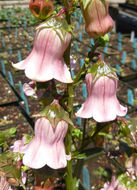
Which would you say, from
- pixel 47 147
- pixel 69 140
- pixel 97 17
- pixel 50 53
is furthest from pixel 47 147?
pixel 97 17

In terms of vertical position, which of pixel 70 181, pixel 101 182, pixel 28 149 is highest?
pixel 28 149

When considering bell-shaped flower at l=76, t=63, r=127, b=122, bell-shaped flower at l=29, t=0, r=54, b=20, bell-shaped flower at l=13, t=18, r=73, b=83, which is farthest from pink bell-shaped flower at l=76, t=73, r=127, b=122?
bell-shaped flower at l=29, t=0, r=54, b=20

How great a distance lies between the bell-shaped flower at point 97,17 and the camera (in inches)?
26.9

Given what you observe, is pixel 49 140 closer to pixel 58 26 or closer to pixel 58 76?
pixel 58 76

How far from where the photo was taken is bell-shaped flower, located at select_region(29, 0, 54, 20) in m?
0.74

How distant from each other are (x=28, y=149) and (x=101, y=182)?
98cm

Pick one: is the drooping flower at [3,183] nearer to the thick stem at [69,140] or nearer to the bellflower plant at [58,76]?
the bellflower plant at [58,76]

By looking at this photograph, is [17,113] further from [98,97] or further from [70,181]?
[98,97]

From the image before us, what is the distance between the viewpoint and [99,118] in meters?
0.77

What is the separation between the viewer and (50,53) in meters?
0.70

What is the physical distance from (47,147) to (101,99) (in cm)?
22

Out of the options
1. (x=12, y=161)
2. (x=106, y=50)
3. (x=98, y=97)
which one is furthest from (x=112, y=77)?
(x=106, y=50)

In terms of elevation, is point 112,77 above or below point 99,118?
above

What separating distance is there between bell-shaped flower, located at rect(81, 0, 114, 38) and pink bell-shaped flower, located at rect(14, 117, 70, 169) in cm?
27
